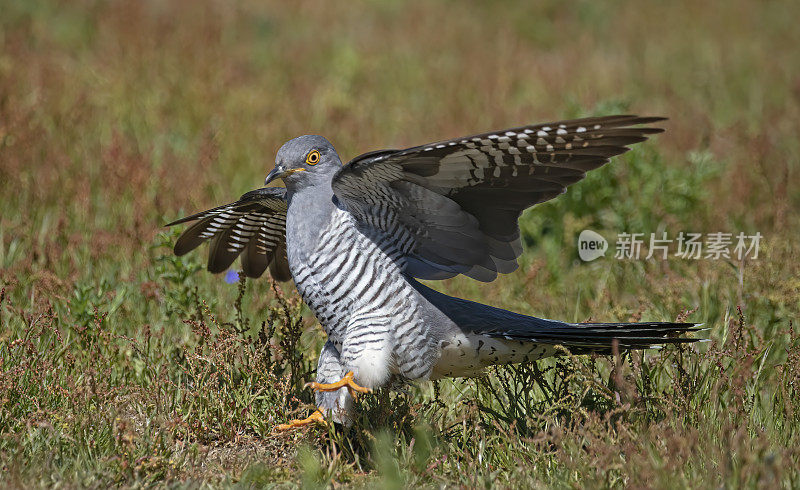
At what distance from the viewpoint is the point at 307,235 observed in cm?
392

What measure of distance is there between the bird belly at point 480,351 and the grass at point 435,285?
174 mm

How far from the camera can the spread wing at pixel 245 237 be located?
4.70 m

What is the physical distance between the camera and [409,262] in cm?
405

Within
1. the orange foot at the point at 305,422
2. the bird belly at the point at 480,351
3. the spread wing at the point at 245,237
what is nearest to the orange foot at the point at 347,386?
the orange foot at the point at 305,422

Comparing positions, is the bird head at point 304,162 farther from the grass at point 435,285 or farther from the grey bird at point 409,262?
the grass at point 435,285

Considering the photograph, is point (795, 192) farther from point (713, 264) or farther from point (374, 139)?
point (374, 139)

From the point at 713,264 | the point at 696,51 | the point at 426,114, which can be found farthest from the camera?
the point at 696,51

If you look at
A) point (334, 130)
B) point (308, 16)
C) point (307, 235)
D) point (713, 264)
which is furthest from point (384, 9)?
point (307, 235)

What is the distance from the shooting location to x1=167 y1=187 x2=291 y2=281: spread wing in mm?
4703

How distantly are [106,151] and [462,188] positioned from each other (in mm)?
4336

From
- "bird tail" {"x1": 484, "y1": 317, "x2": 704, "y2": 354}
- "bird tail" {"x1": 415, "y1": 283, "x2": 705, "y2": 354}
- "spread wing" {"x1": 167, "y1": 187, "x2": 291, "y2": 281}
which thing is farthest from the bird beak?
"bird tail" {"x1": 484, "y1": 317, "x2": 704, "y2": 354}
